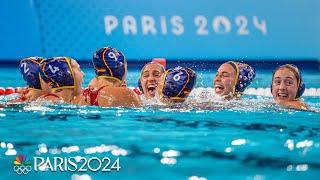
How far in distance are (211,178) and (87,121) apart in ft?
2.49

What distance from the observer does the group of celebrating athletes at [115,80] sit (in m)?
3.55

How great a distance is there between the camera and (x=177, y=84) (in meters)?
3.71

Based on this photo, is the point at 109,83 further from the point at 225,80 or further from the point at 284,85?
the point at 284,85

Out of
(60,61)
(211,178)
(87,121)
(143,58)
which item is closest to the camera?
(211,178)

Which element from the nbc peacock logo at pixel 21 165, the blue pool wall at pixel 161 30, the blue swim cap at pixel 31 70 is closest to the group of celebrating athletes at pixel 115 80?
the blue swim cap at pixel 31 70

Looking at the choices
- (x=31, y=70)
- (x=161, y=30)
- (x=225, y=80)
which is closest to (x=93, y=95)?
(x=31, y=70)

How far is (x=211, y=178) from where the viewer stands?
310 centimetres

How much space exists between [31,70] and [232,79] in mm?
1267

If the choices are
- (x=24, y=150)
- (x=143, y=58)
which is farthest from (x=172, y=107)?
(x=24, y=150)

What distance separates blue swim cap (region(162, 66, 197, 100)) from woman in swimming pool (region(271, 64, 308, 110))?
503mm

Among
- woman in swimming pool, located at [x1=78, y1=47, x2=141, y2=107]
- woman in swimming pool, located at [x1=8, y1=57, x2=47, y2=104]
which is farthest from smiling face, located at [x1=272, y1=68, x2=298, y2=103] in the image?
woman in swimming pool, located at [x1=8, y1=57, x2=47, y2=104]

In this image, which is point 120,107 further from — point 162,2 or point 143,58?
point 162,2

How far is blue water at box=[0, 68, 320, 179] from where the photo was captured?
3107 mm

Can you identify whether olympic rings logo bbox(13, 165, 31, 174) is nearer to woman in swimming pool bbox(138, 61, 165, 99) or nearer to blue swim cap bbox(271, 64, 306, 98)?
woman in swimming pool bbox(138, 61, 165, 99)
